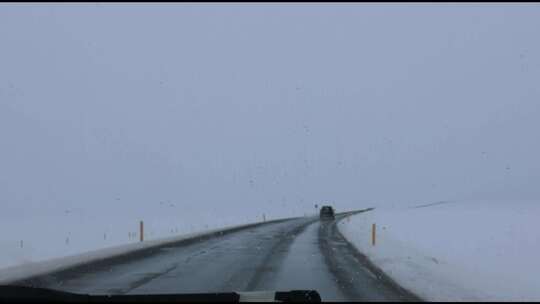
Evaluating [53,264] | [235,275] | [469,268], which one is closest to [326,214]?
[469,268]

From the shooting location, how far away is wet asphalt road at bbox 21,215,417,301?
12.5 meters

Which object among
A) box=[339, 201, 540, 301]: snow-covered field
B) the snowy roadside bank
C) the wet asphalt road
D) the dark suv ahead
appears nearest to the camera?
box=[339, 201, 540, 301]: snow-covered field

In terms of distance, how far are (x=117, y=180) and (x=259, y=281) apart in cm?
17988

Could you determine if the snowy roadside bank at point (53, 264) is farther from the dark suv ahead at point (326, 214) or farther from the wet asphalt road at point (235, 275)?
the dark suv ahead at point (326, 214)

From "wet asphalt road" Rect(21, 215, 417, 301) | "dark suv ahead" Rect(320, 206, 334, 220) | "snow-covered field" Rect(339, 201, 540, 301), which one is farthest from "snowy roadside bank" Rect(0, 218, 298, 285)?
"dark suv ahead" Rect(320, 206, 334, 220)

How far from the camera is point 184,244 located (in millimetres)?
27922

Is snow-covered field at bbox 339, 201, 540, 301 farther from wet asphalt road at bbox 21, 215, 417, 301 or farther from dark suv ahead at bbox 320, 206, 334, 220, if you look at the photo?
dark suv ahead at bbox 320, 206, 334, 220

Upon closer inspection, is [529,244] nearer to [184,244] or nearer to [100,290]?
[184,244]

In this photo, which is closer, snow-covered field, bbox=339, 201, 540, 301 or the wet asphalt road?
snow-covered field, bbox=339, 201, 540, 301

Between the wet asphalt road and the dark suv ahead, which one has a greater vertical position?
the wet asphalt road

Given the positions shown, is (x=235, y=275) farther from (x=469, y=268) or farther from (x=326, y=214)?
(x=326, y=214)

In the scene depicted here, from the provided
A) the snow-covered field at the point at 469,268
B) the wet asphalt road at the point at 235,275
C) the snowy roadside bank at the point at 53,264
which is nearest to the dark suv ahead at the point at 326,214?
the snow-covered field at the point at 469,268

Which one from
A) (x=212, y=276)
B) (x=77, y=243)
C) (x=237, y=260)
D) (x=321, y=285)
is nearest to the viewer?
(x=321, y=285)

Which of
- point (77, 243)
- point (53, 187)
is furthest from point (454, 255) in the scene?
point (53, 187)
